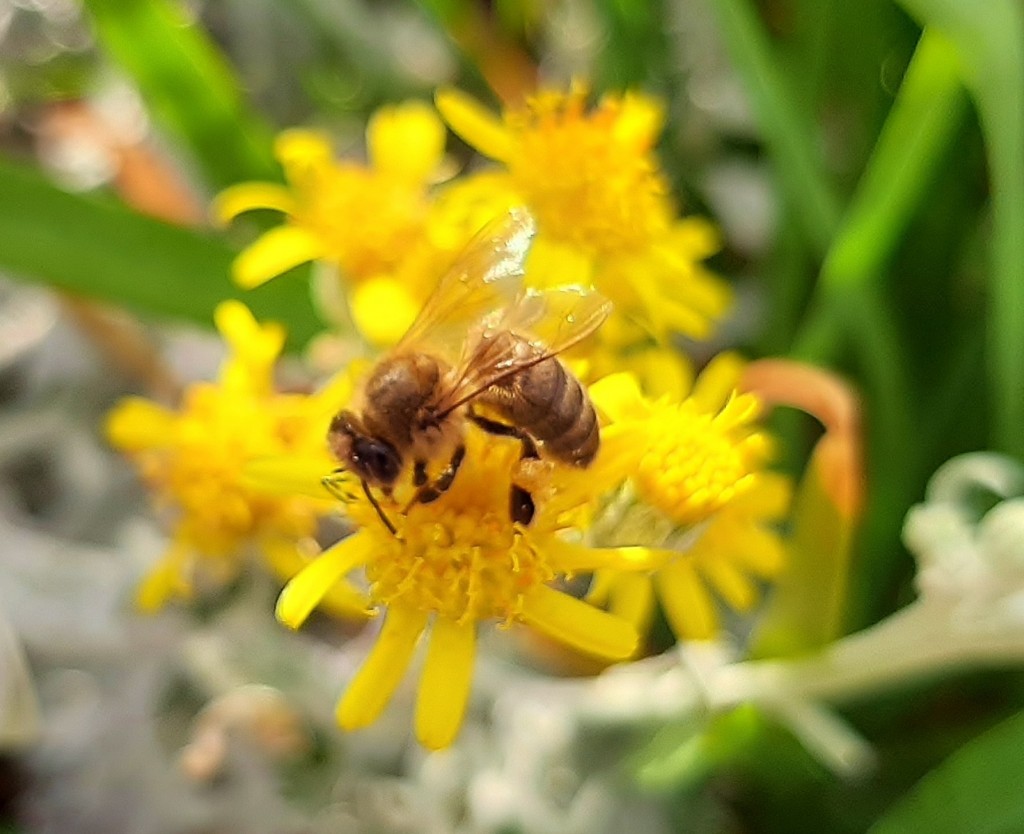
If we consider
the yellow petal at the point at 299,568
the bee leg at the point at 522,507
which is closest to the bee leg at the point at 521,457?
the bee leg at the point at 522,507

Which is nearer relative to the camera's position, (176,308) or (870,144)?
(176,308)

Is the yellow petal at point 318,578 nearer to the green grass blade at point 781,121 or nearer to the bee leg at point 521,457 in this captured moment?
the bee leg at point 521,457

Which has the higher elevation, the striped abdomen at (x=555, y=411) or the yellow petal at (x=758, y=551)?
the striped abdomen at (x=555, y=411)

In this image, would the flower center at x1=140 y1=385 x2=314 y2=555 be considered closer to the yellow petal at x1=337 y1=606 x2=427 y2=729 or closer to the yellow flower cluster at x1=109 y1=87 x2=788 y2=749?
the yellow flower cluster at x1=109 y1=87 x2=788 y2=749

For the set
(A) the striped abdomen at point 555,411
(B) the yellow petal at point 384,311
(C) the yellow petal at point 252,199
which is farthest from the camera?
(C) the yellow petal at point 252,199

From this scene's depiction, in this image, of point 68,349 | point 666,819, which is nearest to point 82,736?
point 68,349

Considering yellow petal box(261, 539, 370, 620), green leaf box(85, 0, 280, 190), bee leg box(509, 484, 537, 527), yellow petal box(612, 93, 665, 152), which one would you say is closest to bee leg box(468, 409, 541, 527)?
bee leg box(509, 484, 537, 527)

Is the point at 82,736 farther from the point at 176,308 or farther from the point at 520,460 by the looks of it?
the point at 520,460

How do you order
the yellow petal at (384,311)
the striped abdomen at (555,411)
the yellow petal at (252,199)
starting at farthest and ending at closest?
the yellow petal at (252,199)
the yellow petal at (384,311)
the striped abdomen at (555,411)

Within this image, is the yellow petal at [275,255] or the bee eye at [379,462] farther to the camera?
the yellow petal at [275,255]
